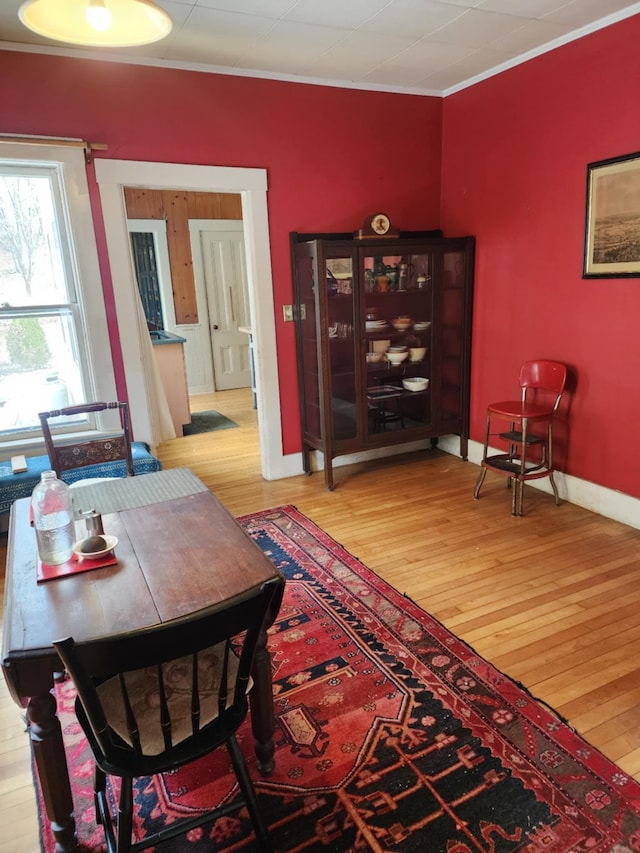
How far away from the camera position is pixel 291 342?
405cm

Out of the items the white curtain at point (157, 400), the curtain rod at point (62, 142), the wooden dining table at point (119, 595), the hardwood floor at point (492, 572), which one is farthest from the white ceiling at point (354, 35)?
the hardwood floor at point (492, 572)

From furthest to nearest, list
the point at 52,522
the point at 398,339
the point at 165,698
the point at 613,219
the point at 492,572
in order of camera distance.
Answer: the point at 398,339
the point at 613,219
the point at 492,572
the point at 52,522
the point at 165,698

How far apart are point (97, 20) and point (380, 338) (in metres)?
2.74

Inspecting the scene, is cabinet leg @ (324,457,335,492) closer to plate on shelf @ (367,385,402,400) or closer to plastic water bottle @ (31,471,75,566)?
plate on shelf @ (367,385,402,400)

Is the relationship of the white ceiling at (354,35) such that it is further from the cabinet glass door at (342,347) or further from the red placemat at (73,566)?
Result: the red placemat at (73,566)

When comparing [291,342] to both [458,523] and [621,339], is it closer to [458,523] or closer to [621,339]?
[458,523]

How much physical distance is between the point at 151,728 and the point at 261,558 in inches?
19.2

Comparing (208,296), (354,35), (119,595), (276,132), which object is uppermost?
(354,35)

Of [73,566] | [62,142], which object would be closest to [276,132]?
[62,142]

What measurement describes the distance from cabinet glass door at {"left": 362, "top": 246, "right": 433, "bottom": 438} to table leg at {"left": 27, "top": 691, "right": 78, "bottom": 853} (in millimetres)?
2951

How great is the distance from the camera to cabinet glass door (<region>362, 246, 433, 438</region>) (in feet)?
12.7

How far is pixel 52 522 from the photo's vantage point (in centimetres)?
161

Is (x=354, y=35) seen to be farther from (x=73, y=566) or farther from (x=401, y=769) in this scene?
(x=401, y=769)

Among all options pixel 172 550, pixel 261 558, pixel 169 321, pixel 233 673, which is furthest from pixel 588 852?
pixel 169 321
